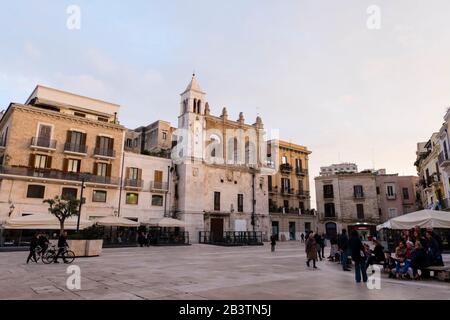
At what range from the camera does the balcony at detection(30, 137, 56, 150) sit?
27.9 m

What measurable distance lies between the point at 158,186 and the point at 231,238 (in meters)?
9.76

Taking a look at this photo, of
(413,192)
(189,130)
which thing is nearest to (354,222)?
(413,192)

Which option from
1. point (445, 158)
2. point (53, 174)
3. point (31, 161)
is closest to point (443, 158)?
point (445, 158)

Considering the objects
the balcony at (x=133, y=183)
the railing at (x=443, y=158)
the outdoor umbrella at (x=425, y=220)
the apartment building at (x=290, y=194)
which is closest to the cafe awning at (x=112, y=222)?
the balcony at (x=133, y=183)

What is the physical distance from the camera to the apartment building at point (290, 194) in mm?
45656

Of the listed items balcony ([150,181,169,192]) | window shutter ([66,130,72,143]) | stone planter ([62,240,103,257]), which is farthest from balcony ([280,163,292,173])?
stone planter ([62,240,103,257])

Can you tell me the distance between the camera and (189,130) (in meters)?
37.2

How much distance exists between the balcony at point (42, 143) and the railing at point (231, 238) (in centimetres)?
1724

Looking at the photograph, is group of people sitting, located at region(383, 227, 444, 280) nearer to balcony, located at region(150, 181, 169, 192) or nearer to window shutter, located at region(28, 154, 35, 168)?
balcony, located at region(150, 181, 169, 192)

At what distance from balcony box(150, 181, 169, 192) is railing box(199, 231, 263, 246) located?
6314mm

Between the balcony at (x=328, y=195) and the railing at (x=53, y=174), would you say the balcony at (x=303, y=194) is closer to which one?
the balcony at (x=328, y=195)

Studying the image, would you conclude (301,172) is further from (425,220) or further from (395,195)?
(425,220)
